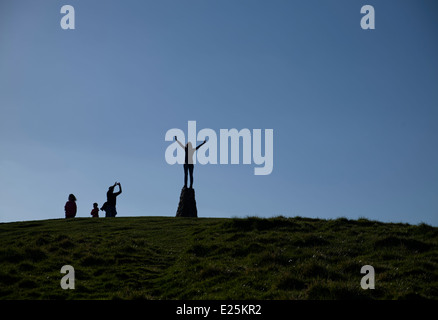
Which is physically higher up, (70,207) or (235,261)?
(70,207)

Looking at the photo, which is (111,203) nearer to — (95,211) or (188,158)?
(95,211)

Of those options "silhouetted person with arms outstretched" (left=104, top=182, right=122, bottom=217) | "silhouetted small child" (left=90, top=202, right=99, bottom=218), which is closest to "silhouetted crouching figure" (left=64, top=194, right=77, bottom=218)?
"silhouetted small child" (left=90, top=202, right=99, bottom=218)

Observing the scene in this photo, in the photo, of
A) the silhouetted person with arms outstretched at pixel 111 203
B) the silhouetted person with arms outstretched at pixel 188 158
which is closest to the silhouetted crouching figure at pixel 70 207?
the silhouetted person with arms outstretched at pixel 111 203

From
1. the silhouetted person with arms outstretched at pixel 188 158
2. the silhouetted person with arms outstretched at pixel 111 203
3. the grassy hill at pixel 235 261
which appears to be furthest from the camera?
the silhouetted person with arms outstretched at pixel 188 158

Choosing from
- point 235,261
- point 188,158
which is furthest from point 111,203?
point 235,261

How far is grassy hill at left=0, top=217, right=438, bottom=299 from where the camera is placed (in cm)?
1570

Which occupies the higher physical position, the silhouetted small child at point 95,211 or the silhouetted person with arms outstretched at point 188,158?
the silhouetted person with arms outstretched at point 188,158

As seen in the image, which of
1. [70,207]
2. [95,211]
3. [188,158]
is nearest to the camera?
[70,207]

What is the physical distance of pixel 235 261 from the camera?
64.5 ft

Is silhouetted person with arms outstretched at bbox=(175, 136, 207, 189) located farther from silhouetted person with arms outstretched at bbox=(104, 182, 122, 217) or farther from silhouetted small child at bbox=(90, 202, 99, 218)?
silhouetted small child at bbox=(90, 202, 99, 218)

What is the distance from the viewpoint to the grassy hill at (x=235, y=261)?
15.7 m

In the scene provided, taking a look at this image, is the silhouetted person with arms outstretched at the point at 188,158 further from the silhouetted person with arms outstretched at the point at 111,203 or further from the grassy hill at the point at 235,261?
the grassy hill at the point at 235,261
